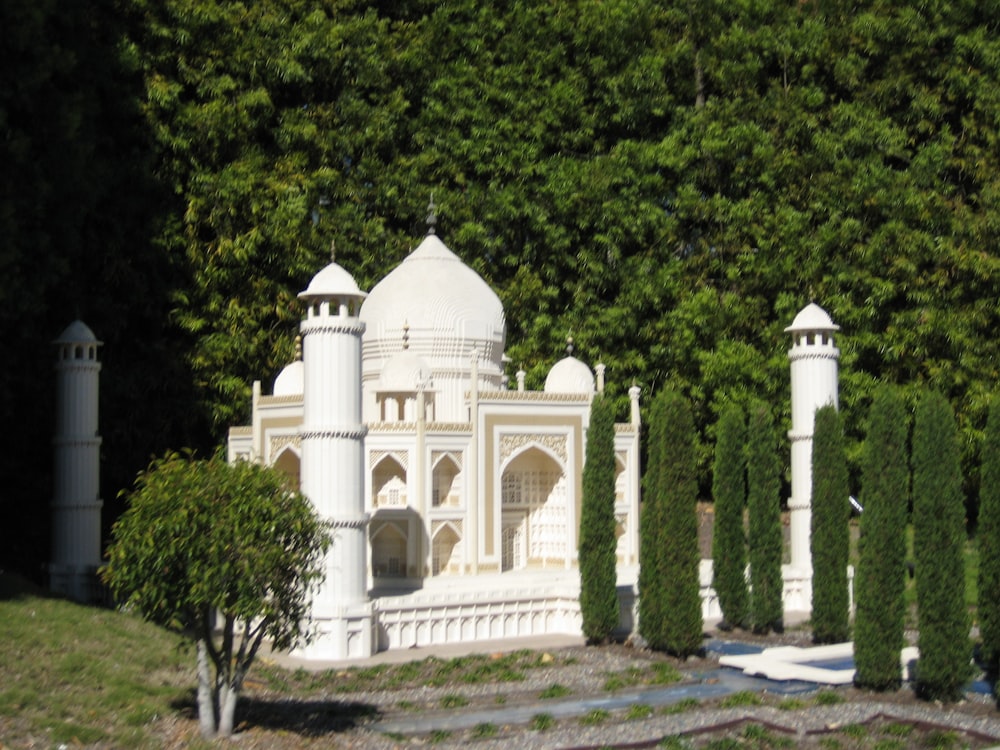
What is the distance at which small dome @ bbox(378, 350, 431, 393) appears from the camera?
2148cm

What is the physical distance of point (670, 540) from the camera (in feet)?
55.9

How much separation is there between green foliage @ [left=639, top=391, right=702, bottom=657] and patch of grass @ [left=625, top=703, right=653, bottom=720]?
3087mm

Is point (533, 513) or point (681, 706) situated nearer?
point (681, 706)

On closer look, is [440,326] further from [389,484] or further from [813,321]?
[813,321]

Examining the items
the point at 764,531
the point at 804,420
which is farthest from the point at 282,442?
the point at 804,420

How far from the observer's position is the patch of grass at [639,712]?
1355 centimetres

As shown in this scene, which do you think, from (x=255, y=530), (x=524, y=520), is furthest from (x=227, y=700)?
(x=524, y=520)

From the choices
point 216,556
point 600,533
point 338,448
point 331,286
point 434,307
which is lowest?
point 600,533

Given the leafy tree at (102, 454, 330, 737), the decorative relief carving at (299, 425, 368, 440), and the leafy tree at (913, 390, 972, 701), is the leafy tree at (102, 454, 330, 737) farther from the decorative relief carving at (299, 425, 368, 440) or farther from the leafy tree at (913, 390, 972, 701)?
the leafy tree at (913, 390, 972, 701)

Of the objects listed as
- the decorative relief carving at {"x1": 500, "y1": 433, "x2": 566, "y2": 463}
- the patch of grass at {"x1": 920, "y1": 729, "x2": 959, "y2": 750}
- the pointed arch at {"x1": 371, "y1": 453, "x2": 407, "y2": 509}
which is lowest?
the patch of grass at {"x1": 920, "y1": 729, "x2": 959, "y2": 750}

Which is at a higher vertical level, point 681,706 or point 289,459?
point 289,459

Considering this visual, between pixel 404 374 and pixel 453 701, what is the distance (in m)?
8.11

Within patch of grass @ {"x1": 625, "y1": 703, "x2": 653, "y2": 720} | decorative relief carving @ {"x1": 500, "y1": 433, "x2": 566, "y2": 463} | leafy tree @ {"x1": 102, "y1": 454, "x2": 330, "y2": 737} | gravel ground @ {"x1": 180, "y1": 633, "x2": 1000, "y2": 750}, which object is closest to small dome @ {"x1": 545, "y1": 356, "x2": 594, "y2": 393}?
decorative relief carving @ {"x1": 500, "y1": 433, "x2": 566, "y2": 463}

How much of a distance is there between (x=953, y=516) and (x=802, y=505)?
7.86 meters
